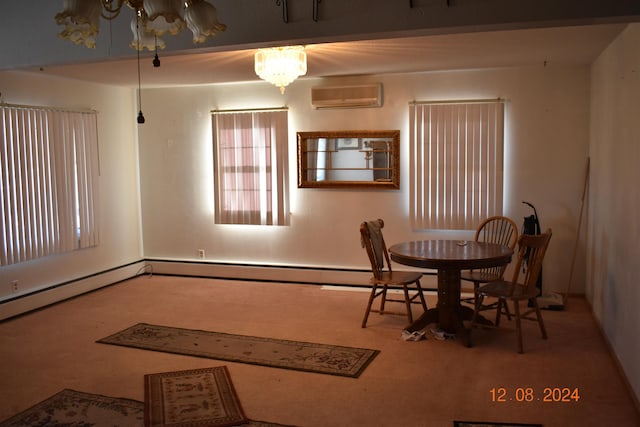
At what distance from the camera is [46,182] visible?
5887 millimetres

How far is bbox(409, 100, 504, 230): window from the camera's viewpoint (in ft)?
19.6

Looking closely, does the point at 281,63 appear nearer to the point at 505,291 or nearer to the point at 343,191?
the point at 343,191

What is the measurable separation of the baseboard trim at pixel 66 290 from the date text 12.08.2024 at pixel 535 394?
437 centimetres

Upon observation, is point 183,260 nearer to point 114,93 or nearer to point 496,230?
point 114,93

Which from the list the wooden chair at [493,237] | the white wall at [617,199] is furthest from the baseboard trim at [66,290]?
the white wall at [617,199]

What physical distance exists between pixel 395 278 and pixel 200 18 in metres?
2.96

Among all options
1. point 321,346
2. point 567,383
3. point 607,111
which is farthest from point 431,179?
point 567,383

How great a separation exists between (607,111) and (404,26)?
232 centimetres

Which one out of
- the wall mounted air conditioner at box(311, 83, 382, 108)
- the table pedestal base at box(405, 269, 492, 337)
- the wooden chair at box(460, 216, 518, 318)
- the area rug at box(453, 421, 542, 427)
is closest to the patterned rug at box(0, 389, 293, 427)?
the area rug at box(453, 421, 542, 427)

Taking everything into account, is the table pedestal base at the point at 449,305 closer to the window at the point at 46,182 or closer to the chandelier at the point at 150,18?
the chandelier at the point at 150,18

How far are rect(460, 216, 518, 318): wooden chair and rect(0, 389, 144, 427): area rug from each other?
2.89 meters

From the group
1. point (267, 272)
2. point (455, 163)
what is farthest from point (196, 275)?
point (455, 163)

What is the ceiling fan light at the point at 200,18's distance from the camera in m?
2.49

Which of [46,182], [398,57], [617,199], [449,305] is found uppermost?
[398,57]
